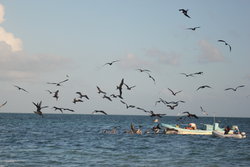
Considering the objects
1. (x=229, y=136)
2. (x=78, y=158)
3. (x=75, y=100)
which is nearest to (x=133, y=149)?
(x=78, y=158)

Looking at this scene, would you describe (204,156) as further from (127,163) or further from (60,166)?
(60,166)

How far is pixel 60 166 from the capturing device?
32406 mm

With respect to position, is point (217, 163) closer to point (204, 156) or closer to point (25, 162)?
point (204, 156)

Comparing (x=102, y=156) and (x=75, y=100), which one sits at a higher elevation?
(x=75, y=100)

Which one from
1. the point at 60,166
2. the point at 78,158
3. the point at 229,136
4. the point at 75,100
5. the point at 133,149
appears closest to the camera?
the point at 75,100

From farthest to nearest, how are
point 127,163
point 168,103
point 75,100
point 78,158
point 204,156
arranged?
point 204,156, point 78,158, point 127,163, point 168,103, point 75,100

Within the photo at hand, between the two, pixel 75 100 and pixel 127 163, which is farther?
pixel 127 163

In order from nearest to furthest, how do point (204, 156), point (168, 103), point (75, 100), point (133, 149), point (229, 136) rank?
point (75, 100)
point (168, 103)
point (204, 156)
point (133, 149)
point (229, 136)

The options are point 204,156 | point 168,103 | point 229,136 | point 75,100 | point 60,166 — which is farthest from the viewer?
point 229,136

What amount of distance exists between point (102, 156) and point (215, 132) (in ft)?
116

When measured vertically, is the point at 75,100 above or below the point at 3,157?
above

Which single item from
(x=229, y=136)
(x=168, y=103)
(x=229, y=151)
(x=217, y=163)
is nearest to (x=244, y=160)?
(x=217, y=163)

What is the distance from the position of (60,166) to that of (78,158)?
16.9 feet

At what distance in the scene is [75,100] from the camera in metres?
25.9
